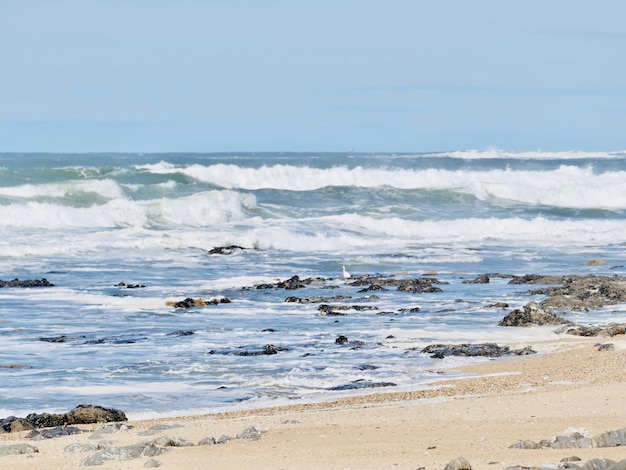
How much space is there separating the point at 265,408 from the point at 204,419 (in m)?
0.81

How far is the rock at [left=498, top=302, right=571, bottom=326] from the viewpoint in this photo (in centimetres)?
1452

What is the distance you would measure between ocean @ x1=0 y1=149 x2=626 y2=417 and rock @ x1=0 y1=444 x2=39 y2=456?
2118 mm

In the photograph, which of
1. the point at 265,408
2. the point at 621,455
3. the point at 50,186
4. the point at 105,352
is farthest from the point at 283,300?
the point at 50,186

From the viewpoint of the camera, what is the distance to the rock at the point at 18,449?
24.3 ft

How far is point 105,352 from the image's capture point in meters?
12.8

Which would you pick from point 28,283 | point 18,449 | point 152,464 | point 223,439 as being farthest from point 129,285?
point 152,464

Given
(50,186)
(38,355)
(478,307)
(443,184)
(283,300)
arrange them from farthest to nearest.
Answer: (443,184) < (50,186) < (283,300) < (478,307) < (38,355)

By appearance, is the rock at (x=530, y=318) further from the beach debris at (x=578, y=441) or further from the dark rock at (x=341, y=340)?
the beach debris at (x=578, y=441)

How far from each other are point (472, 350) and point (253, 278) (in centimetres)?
964

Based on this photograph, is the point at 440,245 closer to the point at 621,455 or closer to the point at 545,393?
the point at 545,393

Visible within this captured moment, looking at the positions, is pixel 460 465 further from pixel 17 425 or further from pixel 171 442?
pixel 17 425

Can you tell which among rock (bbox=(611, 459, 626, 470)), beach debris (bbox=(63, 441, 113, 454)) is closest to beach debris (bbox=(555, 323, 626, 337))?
beach debris (bbox=(63, 441, 113, 454))

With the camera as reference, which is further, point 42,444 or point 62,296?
point 62,296

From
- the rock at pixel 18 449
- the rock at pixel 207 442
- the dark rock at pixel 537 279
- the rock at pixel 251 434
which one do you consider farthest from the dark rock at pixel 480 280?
the rock at pixel 18 449
